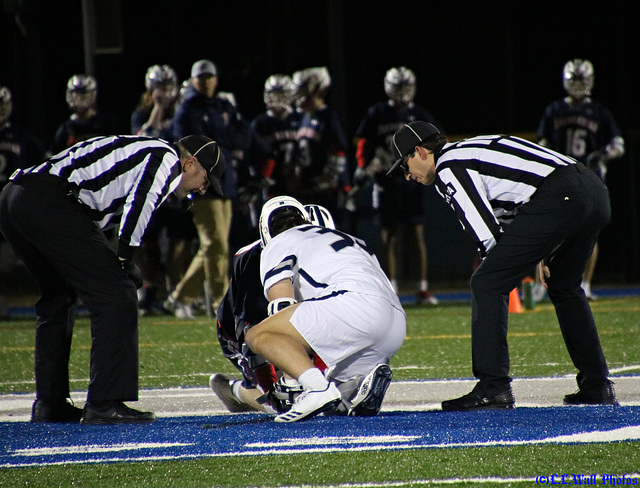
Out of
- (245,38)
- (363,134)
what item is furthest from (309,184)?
(245,38)

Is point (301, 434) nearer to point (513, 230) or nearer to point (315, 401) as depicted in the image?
point (315, 401)

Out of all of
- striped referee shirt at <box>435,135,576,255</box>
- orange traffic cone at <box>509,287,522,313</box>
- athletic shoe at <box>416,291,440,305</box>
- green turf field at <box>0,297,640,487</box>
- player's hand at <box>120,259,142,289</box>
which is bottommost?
athletic shoe at <box>416,291,440,305</box>

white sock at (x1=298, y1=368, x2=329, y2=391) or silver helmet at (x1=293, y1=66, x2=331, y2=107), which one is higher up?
silver helmet at (x1=293, y1=66, x2=331, y2=107)

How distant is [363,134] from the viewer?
12.5m

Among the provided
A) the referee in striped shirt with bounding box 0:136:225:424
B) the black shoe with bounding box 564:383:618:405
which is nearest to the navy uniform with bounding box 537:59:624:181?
the black shoe with bounding box 564:383:618:405

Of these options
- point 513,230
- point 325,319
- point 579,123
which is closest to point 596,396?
point 513,230

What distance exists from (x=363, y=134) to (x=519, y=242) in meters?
7.41

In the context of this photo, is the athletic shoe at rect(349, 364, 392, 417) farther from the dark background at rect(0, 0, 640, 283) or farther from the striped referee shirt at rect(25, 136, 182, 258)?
the dark background at rect(0, 0, 640, 283)

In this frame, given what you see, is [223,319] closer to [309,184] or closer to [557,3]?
[309,184]

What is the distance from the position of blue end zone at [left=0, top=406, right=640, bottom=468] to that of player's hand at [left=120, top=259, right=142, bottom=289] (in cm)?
73

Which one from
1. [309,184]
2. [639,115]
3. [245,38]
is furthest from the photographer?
[245,38]

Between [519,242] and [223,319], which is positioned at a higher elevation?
[519,242]

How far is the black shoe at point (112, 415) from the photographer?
5.11m

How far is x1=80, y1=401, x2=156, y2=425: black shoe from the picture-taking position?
5105mm
